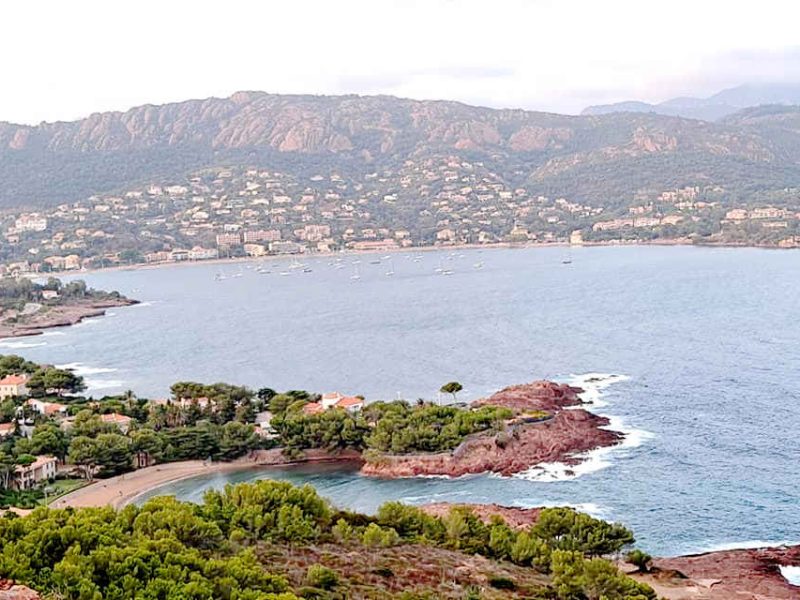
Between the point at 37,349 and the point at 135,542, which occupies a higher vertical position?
the point at 135,542

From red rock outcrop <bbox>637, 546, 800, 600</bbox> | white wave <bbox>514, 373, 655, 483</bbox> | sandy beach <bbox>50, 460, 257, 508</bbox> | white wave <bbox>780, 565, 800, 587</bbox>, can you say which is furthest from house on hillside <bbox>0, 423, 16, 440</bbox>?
white wave <bbox>780, 565, 800, 587</bbox>

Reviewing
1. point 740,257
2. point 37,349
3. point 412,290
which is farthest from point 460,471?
point 740,257

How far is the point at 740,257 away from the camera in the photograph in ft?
421

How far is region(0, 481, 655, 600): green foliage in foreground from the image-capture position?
17.3m

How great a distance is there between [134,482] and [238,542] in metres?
14.9

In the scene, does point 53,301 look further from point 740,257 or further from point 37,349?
point 740,257

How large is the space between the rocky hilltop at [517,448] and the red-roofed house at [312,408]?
5583 millimetres

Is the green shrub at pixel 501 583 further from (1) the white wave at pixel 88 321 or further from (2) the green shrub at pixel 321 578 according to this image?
(1) the white wave at pixel 88 321

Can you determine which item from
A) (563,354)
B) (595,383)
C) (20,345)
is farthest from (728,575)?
(20,345)

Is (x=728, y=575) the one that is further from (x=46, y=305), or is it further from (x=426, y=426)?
(x=46, y=305)

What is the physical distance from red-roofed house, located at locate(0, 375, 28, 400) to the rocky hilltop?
2144 centimetres

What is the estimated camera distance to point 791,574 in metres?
26.3

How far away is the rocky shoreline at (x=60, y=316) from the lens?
8631 centimetres

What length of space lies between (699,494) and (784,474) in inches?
156
